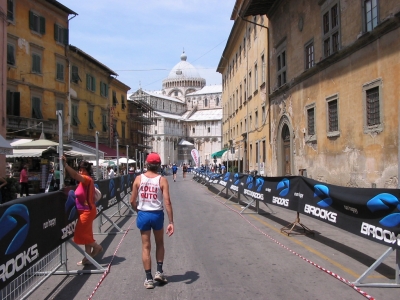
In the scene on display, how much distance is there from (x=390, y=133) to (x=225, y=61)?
3998cm

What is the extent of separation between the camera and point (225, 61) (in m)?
50.8

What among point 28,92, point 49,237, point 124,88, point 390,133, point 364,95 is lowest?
point 49,237

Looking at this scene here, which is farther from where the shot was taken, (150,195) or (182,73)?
(182,73)

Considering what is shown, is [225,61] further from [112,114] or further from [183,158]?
[183,158]

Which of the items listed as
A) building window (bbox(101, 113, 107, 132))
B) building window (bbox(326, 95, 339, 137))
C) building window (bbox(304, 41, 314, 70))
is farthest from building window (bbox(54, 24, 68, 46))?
building window (bbox(326, 95, 339, 137))

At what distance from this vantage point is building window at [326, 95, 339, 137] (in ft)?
52.5

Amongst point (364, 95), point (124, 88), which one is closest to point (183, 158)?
point (124, 88)

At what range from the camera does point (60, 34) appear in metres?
33.8

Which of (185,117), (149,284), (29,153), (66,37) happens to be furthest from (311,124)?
(185,117)

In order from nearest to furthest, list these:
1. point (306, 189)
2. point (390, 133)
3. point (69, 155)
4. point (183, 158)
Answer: point (306, 189) → point (390, 133) → point (69, 155) → point (183, 158)

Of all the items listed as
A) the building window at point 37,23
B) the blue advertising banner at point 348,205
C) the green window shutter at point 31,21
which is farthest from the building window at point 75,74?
the blue advertising banner at point 348,205

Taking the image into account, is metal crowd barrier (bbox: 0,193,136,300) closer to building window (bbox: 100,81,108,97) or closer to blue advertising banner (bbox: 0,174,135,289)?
blue advertising banner (bbox: 0,174,135,289)

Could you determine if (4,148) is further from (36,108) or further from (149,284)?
(36,108)

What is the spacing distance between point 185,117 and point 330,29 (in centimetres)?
12239
